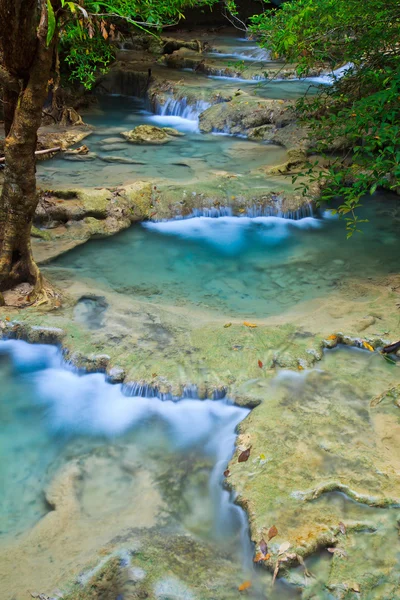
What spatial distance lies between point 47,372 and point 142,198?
4.43m

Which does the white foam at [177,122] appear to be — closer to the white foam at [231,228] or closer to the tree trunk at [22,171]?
the white foam at [231,228]

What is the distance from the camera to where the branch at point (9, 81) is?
16.7ft

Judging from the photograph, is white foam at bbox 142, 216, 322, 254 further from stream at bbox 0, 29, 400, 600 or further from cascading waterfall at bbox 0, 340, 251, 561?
cascading waterfall at bbox 0, 340, 251, 561

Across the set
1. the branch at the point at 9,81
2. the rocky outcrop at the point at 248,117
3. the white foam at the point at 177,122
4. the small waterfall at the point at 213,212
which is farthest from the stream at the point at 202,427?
the white foam at the point at 177,122

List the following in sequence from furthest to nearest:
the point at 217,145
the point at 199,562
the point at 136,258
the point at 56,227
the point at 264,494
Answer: the point at 217,145
the point at 56,227
the point at 136,258
the point at 264,494
the point at 199,562

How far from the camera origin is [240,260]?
813 centimetres

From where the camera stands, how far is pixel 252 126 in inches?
531

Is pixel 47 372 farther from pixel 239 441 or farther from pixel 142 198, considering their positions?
pixel 142 198

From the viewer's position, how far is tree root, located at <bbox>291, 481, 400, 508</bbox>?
3.84 meters

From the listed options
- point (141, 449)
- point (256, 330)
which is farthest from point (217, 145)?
point (141, 449)

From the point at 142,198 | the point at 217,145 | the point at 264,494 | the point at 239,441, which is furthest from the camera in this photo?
the point at 217,145

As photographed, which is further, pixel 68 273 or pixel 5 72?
pixel 68 273

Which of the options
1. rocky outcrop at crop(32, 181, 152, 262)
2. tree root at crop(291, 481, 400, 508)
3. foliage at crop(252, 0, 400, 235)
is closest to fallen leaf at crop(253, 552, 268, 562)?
tree root at crop(291, 481, 400, 508)

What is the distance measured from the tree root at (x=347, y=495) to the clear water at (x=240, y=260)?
273 cm
